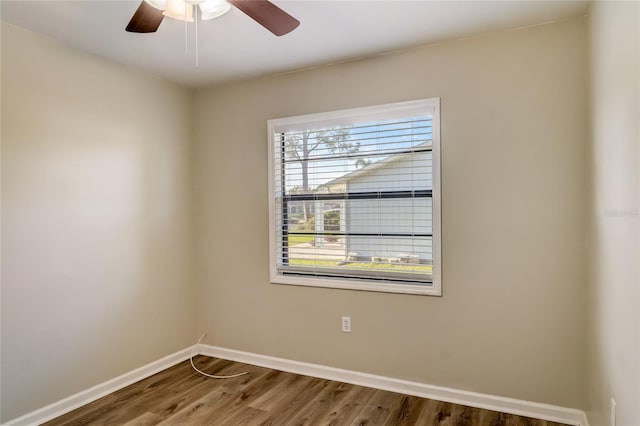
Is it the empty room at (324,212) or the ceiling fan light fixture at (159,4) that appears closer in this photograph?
the ceiling fan light fixture at (159,4)

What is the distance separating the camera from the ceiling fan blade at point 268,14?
5.71 feet

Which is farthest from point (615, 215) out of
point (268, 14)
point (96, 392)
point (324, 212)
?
point (96, 392)

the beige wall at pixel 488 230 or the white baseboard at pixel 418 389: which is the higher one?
the beige wall at pixel 488 230

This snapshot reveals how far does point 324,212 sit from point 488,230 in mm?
1225

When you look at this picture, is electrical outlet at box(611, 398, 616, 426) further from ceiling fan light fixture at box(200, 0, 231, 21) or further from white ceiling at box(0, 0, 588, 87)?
ceiling fan light fixture at box(200, 0, 231, 21)

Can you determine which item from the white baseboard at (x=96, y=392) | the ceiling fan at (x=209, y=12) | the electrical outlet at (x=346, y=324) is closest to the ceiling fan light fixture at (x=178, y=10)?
the ceiling fan at (x=209, y=12)

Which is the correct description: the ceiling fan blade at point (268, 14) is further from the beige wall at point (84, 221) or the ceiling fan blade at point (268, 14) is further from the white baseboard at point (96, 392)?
the white baseboard at point (96, 392)

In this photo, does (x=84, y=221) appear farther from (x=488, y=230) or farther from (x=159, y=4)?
(x=488, y=230)

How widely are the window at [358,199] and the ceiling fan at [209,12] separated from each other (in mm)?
1180

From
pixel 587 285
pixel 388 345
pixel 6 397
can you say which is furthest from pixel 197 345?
pixel 587 285

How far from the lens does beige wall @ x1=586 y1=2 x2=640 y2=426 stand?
4.67 ft

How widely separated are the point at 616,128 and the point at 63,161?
313 centimetres

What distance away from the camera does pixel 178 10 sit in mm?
1936

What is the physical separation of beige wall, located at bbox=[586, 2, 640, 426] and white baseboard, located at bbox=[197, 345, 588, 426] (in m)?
0.25
